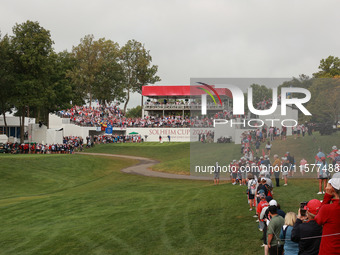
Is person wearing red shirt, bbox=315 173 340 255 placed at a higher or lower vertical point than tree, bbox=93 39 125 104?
lower

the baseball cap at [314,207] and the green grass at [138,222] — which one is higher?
the baseball cap at [314,207]

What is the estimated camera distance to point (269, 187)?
40.5ft

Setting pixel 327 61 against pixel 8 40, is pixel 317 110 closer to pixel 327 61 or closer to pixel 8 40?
pixel 327 61

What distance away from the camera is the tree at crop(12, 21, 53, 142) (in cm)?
4978

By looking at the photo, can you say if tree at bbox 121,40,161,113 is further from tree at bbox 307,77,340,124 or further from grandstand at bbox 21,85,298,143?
tree at bbox 307,77,340,124

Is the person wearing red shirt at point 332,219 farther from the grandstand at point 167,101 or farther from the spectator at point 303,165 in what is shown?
the grandstand at point 167,101

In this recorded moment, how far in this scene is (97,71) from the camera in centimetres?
8138

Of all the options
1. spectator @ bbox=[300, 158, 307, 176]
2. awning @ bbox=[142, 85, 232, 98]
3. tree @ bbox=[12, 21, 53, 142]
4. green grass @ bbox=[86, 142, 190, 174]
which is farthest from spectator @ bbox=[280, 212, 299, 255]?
awning @ bbox=[142, 85, 232, 98]

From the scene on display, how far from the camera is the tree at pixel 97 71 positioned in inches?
3194

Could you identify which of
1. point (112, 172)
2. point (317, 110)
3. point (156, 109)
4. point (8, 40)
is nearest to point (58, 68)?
point (8, 40)

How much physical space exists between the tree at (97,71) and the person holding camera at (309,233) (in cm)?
7680

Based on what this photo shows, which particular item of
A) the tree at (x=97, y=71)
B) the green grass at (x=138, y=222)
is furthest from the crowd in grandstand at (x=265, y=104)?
the tree at (x=97, y=71)

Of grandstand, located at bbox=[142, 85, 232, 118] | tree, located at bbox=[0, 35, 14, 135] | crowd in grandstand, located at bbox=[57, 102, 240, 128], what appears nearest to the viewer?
tree, located at bbox=[0, 35, 14, 135]

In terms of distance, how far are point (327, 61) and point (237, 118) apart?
3769cm
